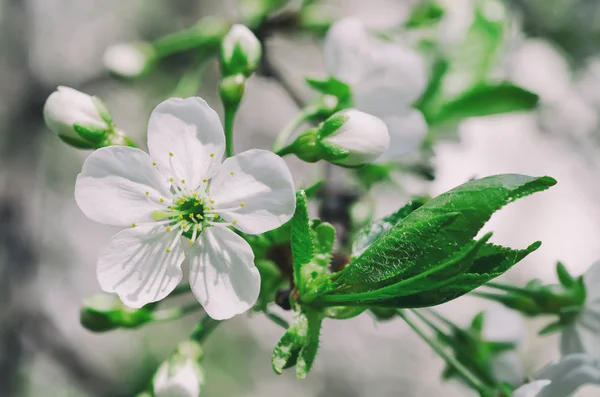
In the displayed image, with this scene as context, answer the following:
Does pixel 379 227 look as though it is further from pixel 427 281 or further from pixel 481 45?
pixel 481 45

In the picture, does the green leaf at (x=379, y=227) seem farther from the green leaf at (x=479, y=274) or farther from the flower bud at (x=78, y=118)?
the flower bud at (x=78, y=118)

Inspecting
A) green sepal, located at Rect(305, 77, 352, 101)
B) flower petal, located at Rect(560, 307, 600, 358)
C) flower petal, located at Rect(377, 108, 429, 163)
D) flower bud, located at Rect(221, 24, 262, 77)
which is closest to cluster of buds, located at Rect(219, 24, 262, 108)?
flower bud, located at Rect(221, 24, 262, 77)

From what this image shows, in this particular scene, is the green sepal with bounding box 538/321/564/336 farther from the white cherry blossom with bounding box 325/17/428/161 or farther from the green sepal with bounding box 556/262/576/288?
the white cherry blossom with bounding box 325/17/428/161

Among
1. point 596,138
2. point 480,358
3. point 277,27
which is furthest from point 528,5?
point 480,358

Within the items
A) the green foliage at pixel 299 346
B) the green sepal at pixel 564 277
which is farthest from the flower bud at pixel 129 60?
the green sepal at pixel 564 277

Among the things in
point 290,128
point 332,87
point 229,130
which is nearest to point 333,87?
point 332,87
